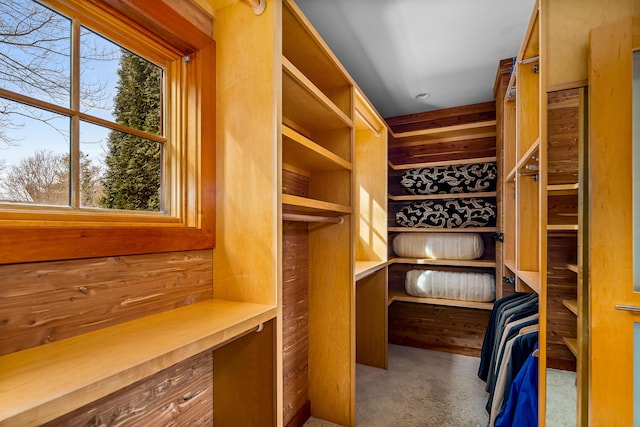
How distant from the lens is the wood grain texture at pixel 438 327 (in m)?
3.11

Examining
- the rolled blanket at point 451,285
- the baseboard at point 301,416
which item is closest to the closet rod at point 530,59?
the rolled blanket at point 451,285

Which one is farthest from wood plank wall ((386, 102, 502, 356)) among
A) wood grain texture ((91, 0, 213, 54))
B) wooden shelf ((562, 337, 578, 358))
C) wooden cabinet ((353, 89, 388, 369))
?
wood grain texture ((91, 0, 213, 54))

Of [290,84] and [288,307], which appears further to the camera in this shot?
[288,307]

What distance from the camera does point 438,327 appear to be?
3.25 m

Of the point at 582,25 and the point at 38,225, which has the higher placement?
the point at 582,25

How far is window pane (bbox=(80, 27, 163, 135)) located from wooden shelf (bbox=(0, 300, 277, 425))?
2.32 ft

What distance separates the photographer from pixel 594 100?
1.20m

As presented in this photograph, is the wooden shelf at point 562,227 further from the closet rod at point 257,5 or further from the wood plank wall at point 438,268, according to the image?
the wood plank wall at point 438,268

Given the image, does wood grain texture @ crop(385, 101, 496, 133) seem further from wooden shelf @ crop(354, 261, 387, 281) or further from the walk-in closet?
wooden shelf @ crop(354, 261, 387, 281)

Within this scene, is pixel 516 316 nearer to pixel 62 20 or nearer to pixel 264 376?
pixel 264 376

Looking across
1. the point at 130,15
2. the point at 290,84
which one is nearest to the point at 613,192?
the point at 290,84

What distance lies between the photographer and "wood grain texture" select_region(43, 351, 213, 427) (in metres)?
0.89

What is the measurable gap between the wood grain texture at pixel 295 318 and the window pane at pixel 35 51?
1.21 m

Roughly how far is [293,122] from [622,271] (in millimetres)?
1732
